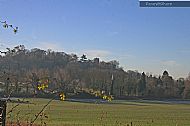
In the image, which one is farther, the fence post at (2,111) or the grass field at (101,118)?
the grass field at (101,118)

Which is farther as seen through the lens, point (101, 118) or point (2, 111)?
point (101, 118)

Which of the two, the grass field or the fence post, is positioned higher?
the fence post

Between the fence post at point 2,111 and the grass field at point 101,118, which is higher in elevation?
the fence post at point 2,111

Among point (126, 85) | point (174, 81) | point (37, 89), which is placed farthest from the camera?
point (174, 81)

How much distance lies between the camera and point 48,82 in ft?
13.9

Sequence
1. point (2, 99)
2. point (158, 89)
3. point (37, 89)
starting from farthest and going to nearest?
point (158, 89) → point (2, 99) → point (37, 89)

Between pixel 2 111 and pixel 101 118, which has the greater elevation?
pixel 2 111

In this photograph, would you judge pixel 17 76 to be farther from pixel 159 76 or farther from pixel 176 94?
pixel 159 76

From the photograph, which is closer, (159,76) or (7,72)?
(7,72)

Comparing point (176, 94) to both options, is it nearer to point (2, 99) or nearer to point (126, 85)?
point (126, 85)

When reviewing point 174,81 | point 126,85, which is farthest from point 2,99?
point 174,81

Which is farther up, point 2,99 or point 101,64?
point 101,64

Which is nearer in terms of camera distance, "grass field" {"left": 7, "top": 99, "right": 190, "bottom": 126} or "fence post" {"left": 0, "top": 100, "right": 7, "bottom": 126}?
"fence post" {"left": 0, "top": 100, "right": 7, "bottom": 126}

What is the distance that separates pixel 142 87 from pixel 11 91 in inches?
4442
